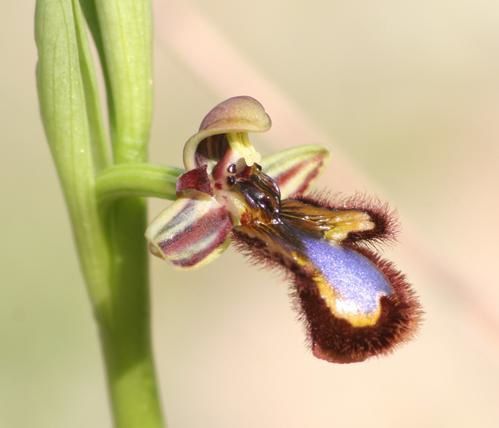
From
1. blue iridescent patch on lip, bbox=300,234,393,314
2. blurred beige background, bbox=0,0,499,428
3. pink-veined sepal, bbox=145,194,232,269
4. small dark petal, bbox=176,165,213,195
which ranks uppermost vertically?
blurred beige background, bbox=0,0,499,428

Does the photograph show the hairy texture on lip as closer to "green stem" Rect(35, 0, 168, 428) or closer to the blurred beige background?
"green stem" Rect(35, 0, 168, 428)

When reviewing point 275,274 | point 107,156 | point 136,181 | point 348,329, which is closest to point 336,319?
point 348,329

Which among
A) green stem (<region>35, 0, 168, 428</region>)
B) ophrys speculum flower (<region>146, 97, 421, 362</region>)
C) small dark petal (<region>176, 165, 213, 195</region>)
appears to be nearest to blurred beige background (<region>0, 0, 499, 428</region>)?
green stem (<region>35, 0, 168, 428</region>)

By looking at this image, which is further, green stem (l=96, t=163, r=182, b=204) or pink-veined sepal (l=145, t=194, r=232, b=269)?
green stem (l=96, t=163, r=182, b=204)

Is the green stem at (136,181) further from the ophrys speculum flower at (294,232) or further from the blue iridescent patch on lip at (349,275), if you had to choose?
the blue iridescent patch on lip at (349,275)

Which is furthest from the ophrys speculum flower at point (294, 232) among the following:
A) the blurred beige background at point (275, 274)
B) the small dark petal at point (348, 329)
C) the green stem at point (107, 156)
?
the blurred beige background at point (275, 274)

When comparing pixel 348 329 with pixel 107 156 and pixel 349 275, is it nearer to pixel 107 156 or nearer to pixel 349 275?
pixel 349 275

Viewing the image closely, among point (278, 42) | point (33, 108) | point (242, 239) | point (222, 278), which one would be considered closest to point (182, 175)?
point (242, 239)

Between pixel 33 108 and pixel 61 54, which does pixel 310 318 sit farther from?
pixel 33 108
